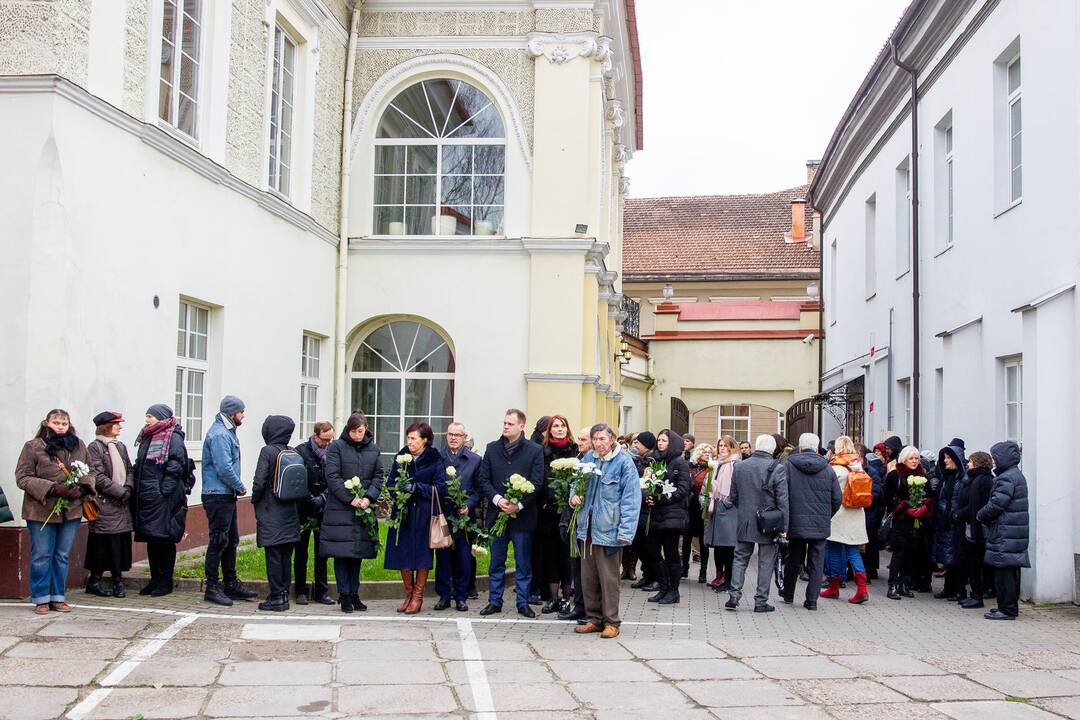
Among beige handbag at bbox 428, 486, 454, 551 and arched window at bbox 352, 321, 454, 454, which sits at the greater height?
arched window at bbox 352, 321, 454, 454

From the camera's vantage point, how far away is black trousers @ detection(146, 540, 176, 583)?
33.5 ft

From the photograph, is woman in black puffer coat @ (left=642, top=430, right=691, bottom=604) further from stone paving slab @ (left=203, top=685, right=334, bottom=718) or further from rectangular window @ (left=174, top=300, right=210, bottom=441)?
rectangular window @ (left=174, top=300, right=210, bottom=441)

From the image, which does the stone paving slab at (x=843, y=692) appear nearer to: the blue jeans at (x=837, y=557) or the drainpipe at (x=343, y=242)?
the blue jeans at (x=837, y=557)

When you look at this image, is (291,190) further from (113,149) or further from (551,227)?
(113,149)

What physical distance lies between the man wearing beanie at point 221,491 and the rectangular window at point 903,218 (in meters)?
12.3

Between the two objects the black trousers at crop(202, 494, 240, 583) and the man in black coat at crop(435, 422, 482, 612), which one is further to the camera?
the man in black coat at crop(435, 422, 482, 612)

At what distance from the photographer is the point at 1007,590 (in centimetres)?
1030

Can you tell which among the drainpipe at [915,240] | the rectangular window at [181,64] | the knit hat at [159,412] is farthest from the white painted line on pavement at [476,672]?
the drainpipe at [915,240]

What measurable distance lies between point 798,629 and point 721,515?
83.0 inches

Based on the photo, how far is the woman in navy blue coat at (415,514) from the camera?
10047mm

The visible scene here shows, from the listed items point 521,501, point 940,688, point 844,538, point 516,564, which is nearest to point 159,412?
point 521,501

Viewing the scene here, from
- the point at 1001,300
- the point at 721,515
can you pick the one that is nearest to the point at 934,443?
the point at 1001,300

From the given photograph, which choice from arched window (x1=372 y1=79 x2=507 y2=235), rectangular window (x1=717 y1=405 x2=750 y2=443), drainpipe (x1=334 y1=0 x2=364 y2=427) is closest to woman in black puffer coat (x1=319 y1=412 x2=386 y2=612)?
drainpipe (x1=334 y1=0 x2=364 y2=427)

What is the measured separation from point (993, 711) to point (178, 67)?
10288mm
